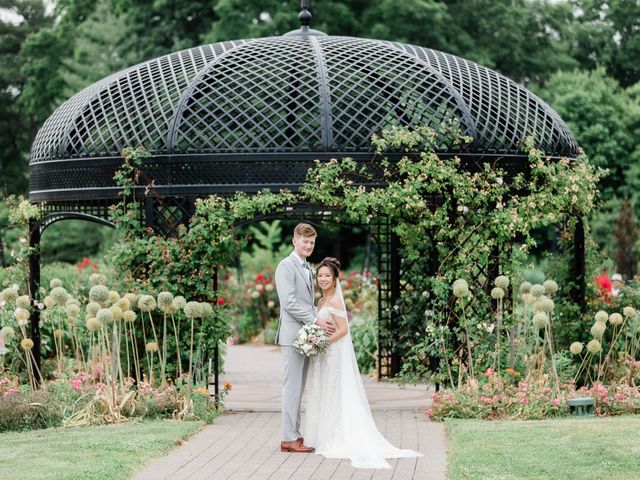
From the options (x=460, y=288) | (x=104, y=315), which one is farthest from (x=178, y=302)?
(x=460, y=288)

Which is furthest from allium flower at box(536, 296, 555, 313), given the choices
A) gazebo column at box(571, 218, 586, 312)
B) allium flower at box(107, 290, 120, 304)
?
allium flower at box(107, 290, 120, 304)

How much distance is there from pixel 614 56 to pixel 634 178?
28.9 ft

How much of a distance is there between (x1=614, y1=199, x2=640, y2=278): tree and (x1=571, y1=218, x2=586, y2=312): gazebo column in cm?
1058

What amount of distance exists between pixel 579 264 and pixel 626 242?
36.0ft

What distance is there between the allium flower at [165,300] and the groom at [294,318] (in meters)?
1.82

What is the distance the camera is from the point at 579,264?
1171 centimetres

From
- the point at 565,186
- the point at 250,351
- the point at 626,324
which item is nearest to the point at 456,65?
the point at 565,186

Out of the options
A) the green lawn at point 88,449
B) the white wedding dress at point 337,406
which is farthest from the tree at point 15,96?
the white wedding dress at point 337,406

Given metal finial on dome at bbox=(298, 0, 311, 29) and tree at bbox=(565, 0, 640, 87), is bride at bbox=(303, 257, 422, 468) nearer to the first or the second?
metal finial on dome at bbox=(298, 0, 311, 29)

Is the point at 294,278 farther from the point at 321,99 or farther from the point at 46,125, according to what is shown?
the point at 46,125

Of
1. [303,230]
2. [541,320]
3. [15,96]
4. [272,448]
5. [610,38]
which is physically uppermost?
[610,38]

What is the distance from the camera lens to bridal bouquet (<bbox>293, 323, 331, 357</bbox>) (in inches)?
309

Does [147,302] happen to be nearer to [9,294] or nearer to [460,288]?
[9,294]

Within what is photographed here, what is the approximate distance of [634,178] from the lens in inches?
1010
